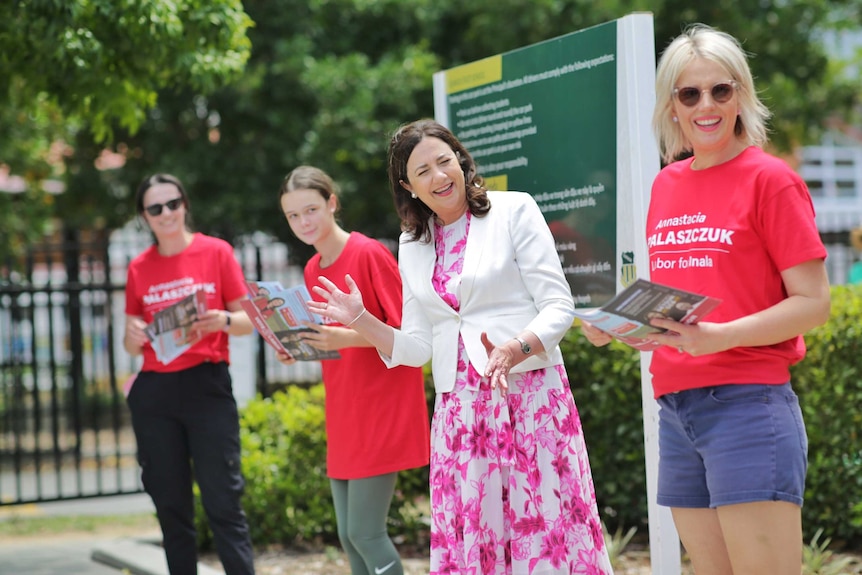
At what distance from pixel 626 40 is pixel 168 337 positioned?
2.47 m

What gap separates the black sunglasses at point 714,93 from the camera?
9.90 ft

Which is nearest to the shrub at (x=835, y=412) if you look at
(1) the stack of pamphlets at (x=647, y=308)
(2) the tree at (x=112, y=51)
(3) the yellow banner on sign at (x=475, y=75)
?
(3) the yellow banner on sign at (x=475, y=75)

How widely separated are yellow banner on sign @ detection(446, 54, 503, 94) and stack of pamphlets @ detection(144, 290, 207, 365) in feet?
5.58

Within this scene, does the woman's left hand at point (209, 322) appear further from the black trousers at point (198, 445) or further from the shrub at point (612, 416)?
the shrub at point (612, 416)

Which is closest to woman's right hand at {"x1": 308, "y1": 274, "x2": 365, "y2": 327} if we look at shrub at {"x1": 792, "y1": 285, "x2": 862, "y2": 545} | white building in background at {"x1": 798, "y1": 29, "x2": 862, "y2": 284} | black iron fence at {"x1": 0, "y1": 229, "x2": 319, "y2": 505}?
shrub at {"x1": 792, "y1": 285, "x2": 862, "y2": 545}

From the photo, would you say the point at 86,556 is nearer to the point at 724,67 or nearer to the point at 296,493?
the point at 296,493

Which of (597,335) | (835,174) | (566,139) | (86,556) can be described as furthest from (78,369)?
(835,174)

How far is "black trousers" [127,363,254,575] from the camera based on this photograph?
5.02 m

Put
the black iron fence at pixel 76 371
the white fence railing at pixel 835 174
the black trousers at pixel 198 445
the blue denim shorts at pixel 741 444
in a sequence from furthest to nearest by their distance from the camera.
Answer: the white fence railing at pixel 835 174 → the black iron fence at pixel 76 371 → the black trousers at pixel 198 445 → the blue denim shorts at pixel 741 444

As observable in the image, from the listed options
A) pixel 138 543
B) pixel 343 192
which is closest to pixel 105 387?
pixel 343 192

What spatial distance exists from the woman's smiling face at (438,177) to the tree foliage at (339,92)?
8.60m

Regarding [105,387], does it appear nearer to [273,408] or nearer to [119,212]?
[119,212]

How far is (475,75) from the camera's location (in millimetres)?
5320

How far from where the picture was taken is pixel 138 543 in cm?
739
